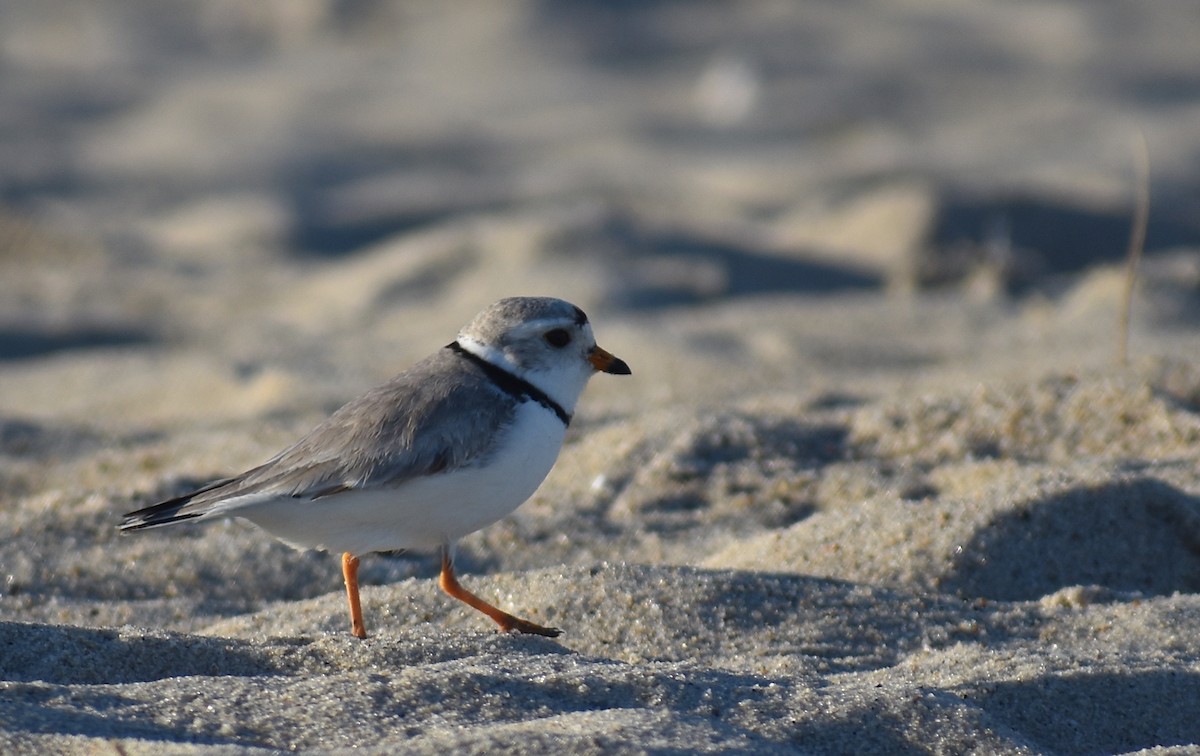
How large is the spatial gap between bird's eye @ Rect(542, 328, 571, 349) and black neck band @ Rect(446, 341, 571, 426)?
0.14 m

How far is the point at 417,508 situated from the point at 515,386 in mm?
448

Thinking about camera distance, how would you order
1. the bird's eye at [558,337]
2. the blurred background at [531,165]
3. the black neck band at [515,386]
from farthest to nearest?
1. the blurred background at [531,165]
2. the bird's eye at [558,337]
3. the black neck band at [515,386]

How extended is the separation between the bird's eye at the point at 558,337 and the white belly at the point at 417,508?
0.30 m

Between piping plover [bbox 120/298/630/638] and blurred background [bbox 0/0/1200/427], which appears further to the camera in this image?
blurred background [bbox 0/0/1200/427]

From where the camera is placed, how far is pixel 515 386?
359 cm

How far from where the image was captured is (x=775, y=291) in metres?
9.42

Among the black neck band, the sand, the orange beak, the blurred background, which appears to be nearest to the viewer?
the sand

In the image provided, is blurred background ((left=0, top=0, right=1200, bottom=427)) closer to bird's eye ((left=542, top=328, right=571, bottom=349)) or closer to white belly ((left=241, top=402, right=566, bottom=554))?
bird's eye ((left=542, top=328, right=571, bottom=349))

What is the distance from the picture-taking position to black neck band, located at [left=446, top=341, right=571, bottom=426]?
11.7 feet

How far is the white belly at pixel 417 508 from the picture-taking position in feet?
10.9

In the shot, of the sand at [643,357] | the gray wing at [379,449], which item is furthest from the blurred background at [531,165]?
the gray wing at [379,449]

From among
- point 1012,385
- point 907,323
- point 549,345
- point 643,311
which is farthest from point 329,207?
point 549,345

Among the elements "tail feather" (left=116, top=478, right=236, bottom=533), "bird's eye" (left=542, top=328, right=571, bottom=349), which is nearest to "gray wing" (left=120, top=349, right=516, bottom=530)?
"tail feather" (left=116, top=478, right=236, bottom=533)

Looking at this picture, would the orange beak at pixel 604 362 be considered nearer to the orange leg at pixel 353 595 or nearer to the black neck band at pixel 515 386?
the black neck band at pixel 515 386
